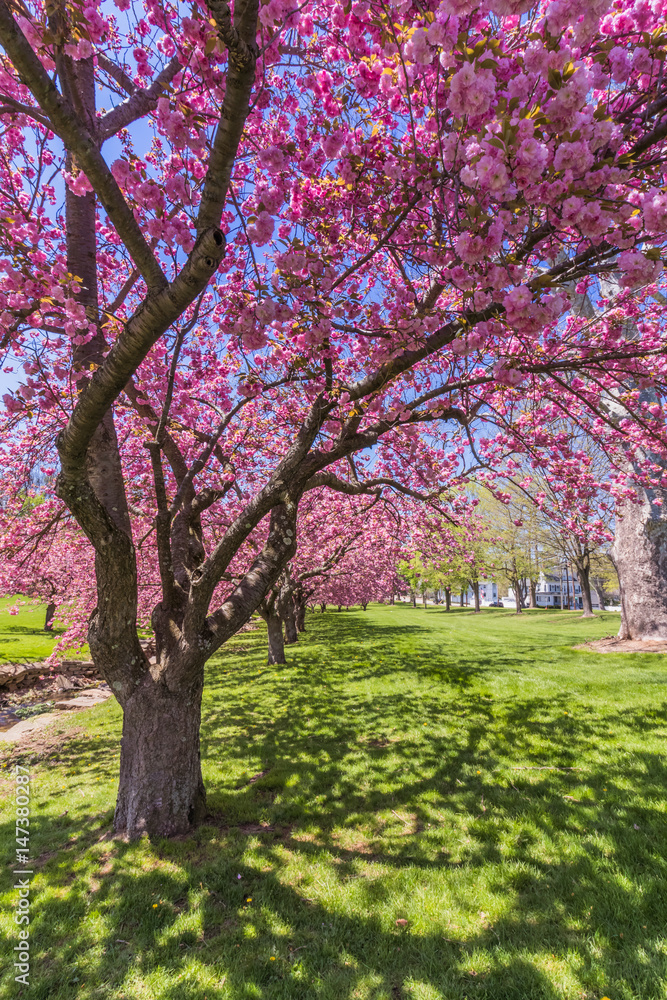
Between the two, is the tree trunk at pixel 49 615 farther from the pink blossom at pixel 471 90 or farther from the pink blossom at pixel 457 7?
the pink blossom at pixel 457 7

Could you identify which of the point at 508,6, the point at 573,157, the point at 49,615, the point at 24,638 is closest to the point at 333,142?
the point at 508,6

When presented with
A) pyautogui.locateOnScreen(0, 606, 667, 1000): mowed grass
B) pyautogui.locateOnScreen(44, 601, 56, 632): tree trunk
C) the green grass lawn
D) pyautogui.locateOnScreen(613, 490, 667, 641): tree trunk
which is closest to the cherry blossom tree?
pyautogui.locateOnScreen(0, 606, 667, 1000): mowed grass

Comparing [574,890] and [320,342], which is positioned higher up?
[320,342]

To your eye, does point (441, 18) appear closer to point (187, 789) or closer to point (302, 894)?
point (302, 894)

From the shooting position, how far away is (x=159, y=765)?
14.8 ft

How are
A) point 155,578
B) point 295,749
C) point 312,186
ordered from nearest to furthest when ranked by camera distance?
point 312,186 → point 295,749 → point 155,578

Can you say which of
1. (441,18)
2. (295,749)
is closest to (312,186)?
(441,18)

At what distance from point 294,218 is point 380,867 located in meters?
6.45

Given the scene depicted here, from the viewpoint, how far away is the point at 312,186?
14.8 feet

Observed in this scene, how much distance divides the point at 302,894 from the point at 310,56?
8.38 metres

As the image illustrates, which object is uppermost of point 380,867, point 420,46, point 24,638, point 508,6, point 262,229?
point 420,46

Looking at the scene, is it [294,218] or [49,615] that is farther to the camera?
[49,615]

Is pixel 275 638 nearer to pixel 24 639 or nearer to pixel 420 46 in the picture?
pixel 420 46

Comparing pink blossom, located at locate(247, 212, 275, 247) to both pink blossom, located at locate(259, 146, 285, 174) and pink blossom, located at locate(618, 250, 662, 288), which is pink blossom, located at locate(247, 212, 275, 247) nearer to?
pink blossom, located at locate(259, 146, 285, 174)
